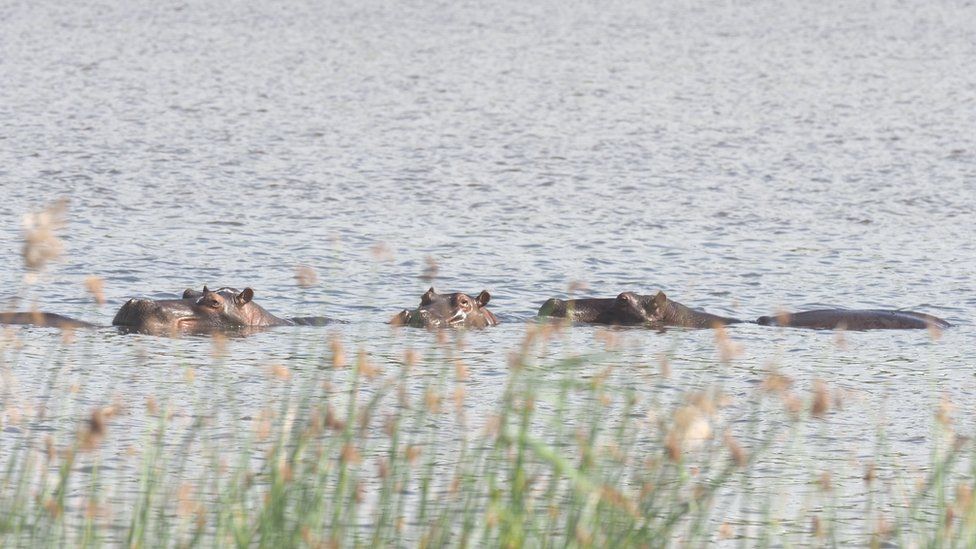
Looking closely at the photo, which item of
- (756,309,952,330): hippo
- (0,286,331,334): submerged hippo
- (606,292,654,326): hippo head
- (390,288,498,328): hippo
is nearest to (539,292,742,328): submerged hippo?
(606,292,654,326): hippo head

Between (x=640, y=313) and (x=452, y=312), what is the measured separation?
51.7 inches

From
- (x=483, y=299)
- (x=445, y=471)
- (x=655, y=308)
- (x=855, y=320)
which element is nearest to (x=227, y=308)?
(x=483, y=299)

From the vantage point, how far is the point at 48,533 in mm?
4711

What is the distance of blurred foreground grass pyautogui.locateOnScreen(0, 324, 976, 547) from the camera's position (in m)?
4.63

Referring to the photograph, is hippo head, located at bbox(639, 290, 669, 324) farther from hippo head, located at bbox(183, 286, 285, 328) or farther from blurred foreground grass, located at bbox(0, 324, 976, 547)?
hippo head, located at bbox(183, 286, 285, 328)

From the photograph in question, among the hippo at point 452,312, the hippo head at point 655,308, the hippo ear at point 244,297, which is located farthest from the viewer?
the hippo head at point 655,308

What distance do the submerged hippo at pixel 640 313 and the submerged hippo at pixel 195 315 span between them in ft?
5.85

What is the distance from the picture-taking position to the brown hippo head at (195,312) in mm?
10398

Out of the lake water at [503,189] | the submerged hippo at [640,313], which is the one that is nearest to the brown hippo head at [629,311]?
the submerged hippo at [640,313]

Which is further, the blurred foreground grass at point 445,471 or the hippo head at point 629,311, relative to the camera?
the hippo head at point 629,311

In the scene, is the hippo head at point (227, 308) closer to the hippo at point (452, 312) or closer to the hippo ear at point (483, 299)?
the hippo at point (452, 312)

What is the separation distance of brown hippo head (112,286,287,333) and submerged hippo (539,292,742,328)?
6.72 feet

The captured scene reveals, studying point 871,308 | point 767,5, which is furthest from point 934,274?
point 767,5

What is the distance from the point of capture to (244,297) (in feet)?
35.2
